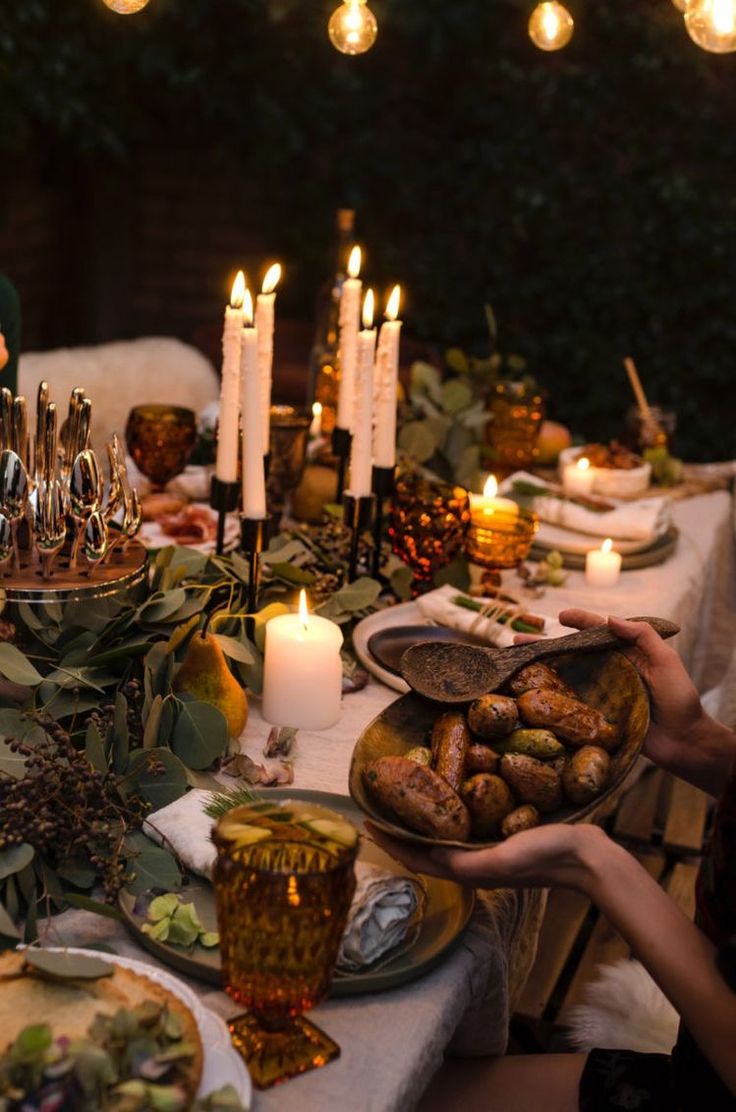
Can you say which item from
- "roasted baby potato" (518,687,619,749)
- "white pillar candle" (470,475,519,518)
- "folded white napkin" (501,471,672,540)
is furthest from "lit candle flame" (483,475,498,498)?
"roasted baby potato" (518,687,619,749)

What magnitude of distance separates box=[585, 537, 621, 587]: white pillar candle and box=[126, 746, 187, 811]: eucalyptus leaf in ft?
3.08

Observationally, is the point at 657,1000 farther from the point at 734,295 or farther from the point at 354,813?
the point at 734,295

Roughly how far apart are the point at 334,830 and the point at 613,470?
1.56m

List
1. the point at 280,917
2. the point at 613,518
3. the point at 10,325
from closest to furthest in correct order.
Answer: the point at 280,917
the point at 613,518
the point at 10,325

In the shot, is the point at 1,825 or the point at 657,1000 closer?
the point at 1,825

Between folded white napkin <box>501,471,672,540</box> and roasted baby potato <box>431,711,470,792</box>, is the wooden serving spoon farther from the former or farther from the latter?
folded white napkin <box>501,471,672,540</box>

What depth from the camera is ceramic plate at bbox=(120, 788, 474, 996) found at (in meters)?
0.86

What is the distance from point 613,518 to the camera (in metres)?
1.99

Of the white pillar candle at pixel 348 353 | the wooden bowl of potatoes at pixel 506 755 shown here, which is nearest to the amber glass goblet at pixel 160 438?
the white pillar candle at pixel 348 353

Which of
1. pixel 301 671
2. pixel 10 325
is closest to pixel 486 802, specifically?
pixel 301 671

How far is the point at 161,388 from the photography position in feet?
9.72

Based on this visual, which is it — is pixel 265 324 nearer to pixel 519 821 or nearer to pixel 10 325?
pixel 519 821

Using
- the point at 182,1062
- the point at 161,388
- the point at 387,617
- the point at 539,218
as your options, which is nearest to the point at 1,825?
the point at 182,1062

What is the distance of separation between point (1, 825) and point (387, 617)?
0.71 metres
